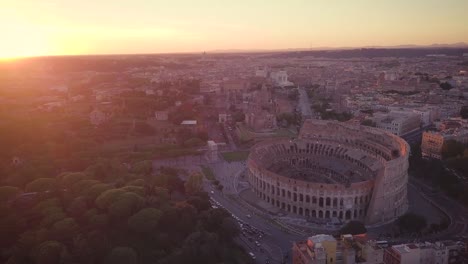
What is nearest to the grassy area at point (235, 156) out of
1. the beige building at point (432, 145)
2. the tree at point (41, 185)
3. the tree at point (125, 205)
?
the tree at point (125, 205)

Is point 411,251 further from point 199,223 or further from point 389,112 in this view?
point 389,112

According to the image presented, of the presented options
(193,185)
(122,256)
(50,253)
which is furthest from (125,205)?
(193,185)

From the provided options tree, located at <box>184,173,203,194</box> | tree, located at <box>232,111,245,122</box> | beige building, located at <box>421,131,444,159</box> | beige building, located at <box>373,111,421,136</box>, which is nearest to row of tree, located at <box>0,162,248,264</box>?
tree, located at <box>184,173,203,194</box>

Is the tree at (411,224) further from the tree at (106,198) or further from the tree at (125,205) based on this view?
the tree at (106,198)

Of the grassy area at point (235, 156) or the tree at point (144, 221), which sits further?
the grassy area at point (235, 156)

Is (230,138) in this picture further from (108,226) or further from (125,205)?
(108,226)

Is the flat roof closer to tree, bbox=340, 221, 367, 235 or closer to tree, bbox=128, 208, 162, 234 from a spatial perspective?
tree, bbox=128, 208, 162, 234
